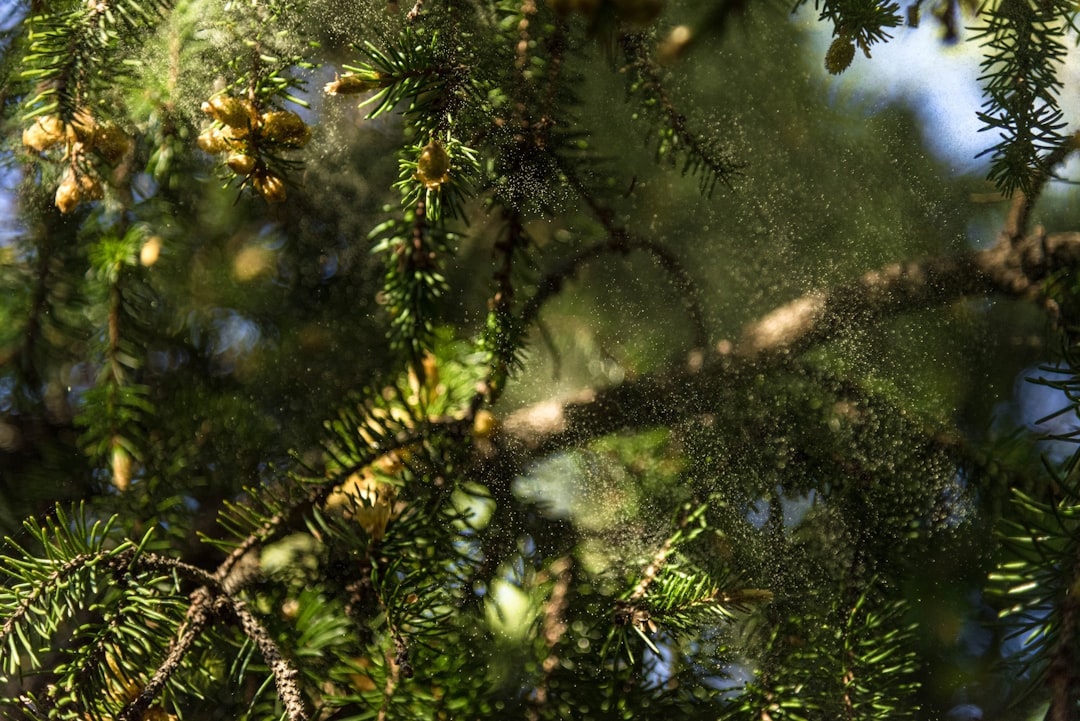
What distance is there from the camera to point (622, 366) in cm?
39

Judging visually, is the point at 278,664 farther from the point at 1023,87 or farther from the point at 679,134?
the point at 1023,87

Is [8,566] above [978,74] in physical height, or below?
below

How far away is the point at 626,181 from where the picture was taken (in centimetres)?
39

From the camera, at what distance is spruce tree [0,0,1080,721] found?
1.21 feet

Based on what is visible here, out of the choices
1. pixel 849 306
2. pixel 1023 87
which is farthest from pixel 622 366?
pixel 1023 87

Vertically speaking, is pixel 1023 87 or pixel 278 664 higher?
pixel 1023 87

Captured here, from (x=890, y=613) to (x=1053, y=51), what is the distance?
10.9 inches

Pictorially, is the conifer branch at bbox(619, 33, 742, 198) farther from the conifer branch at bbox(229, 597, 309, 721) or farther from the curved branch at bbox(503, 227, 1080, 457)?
the conifer branch at bbox(229, 597, 309, 721)

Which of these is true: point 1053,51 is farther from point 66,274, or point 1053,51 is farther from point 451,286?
point 66,274

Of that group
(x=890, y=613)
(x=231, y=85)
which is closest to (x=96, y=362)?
(x=231, y=85)

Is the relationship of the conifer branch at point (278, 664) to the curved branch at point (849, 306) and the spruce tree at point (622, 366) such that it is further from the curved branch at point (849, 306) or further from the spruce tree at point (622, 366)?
the curved branch at point (849, 306)

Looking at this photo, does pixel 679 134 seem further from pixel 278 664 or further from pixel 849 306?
pixel 278 664

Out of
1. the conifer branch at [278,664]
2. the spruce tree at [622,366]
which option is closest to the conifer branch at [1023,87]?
the spruce tree at [622,366]

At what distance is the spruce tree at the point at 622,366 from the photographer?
37cm
